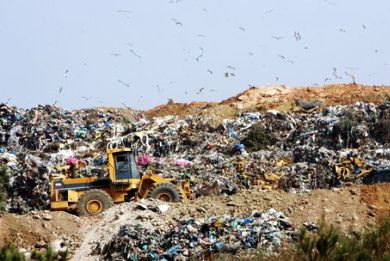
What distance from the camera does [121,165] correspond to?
15477 mm

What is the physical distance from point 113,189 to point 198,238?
3.70 meters

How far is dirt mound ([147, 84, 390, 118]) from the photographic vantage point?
2713 centimetres

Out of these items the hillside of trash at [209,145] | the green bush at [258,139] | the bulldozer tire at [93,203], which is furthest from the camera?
the green bush at [258,139]

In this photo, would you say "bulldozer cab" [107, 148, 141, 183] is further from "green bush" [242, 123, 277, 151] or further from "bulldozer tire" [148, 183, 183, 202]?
"green bush" [242, 123, 277, 151]

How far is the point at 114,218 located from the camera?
14258mm

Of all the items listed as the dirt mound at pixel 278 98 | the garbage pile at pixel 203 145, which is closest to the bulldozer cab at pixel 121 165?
the garbage pile at pixel 203 145

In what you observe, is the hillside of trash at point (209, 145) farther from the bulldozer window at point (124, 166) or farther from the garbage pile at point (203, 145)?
the bulldozer window at point (124, 166)

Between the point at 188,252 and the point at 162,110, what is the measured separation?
63.2 ft

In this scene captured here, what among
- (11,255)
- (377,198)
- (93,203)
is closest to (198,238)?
(93,203)

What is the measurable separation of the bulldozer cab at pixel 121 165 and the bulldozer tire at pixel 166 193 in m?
0.62

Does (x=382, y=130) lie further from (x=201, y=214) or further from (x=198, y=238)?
(x=198, y=238)

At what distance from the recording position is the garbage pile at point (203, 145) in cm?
1852

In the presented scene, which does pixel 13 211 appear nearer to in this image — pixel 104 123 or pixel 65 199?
pixel 65 199

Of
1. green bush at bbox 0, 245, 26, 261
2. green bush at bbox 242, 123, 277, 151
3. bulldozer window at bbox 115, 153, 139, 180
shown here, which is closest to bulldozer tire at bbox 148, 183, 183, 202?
bulldozer window at bbox 115, 153, 139, 180
